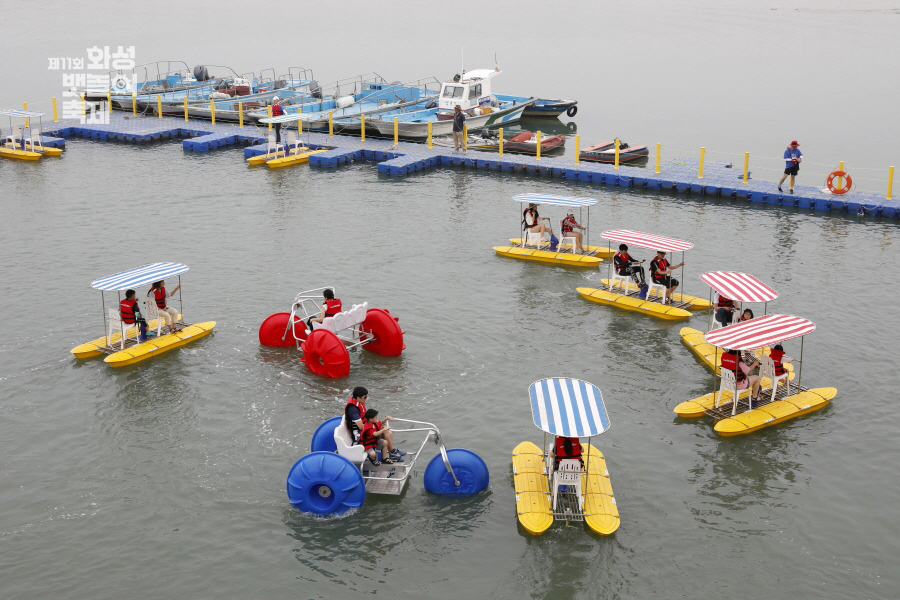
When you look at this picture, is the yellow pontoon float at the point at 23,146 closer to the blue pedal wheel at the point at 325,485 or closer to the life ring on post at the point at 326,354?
the life ring on post at the point at 326,354

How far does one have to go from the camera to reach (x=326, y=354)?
20.4 metres

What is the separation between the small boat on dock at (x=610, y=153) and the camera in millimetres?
42344

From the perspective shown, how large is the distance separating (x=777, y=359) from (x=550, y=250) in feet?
37.4

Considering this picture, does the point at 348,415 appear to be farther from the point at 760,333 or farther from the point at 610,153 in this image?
the point at 610,153

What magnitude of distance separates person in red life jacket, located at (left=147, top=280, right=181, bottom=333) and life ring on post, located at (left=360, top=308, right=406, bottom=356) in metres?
5.21

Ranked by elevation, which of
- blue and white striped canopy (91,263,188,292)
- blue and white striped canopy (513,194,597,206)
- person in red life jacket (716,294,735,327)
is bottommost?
person in red life jacket (716,294,735,327)

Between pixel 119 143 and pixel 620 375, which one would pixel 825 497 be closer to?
pixel 620 375

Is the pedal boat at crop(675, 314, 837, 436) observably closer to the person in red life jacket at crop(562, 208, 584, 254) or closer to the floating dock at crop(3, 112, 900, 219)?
the person in red life jacket at crop(562, 208, 584, 254)

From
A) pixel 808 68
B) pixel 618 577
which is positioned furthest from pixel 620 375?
pixel 808 68

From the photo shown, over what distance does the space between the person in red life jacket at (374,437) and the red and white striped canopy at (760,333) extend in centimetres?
721

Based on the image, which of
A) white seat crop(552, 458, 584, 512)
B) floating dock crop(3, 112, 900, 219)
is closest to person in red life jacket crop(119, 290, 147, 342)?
white seat crop(552, 458, 584, 512)

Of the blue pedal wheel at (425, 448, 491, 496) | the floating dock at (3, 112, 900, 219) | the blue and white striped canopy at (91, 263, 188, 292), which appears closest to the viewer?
the blue pedal wheel at (425, 448, 491, 496)

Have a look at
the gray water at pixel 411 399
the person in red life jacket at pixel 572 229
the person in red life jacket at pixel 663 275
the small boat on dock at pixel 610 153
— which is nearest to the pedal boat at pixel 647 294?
the person in red life jacket at pixel 663 275

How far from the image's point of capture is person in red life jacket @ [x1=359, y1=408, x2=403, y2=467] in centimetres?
1598
